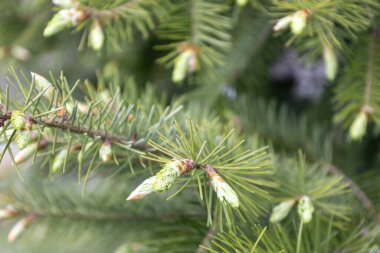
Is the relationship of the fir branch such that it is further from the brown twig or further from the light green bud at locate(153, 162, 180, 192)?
the light green bud at locate(153, 162, 180, 192)

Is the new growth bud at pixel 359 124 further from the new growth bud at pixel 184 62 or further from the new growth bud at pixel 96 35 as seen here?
the new growth bud at pixel 96 35

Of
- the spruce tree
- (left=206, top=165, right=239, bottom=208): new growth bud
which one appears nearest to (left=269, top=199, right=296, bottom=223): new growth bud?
the spruce tree

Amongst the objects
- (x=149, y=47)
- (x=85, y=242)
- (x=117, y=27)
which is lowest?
(x=85, y=242)

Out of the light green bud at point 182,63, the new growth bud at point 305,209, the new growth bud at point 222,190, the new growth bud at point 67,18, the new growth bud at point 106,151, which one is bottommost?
the new growth bud at point 305,209

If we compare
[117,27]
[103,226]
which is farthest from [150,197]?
[117,27]

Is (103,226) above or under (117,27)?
under

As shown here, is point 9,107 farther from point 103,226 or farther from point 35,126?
point 103,226

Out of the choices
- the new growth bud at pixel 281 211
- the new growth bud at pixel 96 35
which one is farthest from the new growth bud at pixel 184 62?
the new growth bud at pixel 281 211

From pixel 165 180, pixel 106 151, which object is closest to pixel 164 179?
pixel 165 180
